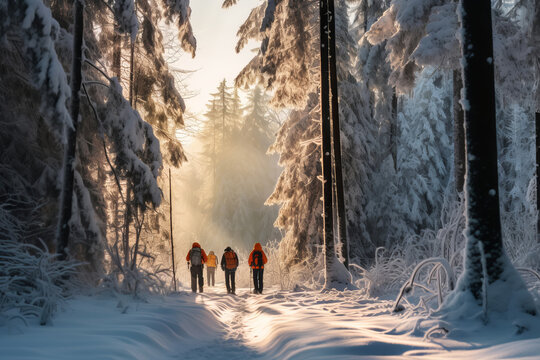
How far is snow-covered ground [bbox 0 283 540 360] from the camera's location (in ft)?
12.9

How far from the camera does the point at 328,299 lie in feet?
30.3

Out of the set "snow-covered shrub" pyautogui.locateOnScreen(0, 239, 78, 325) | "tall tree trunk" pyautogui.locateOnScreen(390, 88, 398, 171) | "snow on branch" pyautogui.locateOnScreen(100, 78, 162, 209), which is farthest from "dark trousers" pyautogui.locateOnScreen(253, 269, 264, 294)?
"tall tree trunk" pyautogui.locateOnScreen(390, 88, 398, 171)

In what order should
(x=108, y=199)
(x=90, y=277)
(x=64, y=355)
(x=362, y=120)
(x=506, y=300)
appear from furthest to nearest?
(x=362, y=120) < (x=108, y=199) < (x=90, y=277) < (x=506, y=300) < (x=64, y=355)

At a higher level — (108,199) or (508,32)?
(508,32)

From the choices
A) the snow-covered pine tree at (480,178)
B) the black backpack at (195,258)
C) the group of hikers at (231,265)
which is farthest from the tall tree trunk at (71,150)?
the snow-covered pine tree at (480,178)

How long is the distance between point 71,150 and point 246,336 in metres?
5.23

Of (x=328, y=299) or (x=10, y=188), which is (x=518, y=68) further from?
(x=10, y=188)

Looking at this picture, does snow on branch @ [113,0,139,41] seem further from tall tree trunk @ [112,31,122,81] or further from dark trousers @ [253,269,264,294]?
dark trousers @ [253,269,264,294]

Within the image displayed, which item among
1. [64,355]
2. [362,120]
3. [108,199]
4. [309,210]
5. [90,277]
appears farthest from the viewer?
[362,120]

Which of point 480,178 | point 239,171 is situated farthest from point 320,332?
point 239,171

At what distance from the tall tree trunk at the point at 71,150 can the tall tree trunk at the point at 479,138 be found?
23.2 feet

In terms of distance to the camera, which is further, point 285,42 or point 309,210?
point 309,210

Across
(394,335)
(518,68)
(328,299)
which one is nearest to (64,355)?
(394,335)

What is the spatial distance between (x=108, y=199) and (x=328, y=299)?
265 inches
